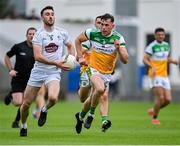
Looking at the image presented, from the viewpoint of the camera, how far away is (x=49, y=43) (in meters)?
18.9

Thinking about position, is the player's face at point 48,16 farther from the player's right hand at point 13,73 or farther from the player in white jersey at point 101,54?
the player's right hand at point 13,73

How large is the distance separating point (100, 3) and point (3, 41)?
11354 mm

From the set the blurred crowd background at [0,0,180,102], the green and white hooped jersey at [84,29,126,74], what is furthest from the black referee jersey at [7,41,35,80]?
the blurred crowd background at [0,0,180,102]

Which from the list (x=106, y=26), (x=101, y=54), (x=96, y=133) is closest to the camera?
(x=106, y=26)

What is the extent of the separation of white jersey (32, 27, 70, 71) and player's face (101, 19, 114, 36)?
0.97 meters

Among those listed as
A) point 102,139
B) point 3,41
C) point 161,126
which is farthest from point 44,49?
point 3,41

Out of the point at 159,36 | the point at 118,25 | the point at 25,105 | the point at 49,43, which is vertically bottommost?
the point at 118,25

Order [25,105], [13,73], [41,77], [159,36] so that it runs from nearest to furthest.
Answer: [41,77] → [25,105] → [13,73] → [159,36]

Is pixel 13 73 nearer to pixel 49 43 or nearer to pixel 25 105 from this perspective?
pixel 25 105

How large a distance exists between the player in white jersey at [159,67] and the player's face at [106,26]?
20.8 feet

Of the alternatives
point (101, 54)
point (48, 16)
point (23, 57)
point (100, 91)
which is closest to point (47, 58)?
point (48, 16)

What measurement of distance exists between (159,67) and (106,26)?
7185mm

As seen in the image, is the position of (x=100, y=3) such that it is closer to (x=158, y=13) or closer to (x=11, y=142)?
(x=158, y=13)

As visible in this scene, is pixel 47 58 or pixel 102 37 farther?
pixel 102 37
